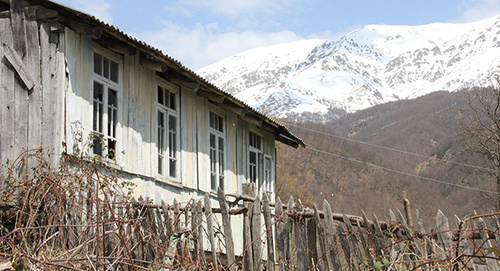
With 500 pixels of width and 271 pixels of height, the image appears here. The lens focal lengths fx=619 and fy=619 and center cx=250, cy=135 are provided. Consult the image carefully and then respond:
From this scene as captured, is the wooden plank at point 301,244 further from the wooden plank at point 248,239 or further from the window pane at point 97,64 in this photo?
the window pane at point 97,64

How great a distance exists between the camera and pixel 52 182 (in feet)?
28.1

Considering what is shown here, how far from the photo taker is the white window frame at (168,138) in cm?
1199

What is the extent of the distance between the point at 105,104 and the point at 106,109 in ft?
0.28

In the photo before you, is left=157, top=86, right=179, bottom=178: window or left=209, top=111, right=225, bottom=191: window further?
left=209, top=111, right=225, bottom=191: window

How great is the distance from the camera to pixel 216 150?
46.2ft

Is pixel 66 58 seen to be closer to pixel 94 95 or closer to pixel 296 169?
pixel 94 95

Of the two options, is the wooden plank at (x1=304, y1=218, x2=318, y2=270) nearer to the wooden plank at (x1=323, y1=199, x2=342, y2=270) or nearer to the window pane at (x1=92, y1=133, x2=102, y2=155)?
the wooden plank at (x1=323, y1=199, x2=342, y2=270)

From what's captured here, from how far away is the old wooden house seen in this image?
369 inches

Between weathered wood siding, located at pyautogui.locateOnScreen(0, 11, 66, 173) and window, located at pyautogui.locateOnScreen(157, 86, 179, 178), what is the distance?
9.23ft

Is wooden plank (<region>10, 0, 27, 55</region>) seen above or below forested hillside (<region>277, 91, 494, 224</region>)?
below

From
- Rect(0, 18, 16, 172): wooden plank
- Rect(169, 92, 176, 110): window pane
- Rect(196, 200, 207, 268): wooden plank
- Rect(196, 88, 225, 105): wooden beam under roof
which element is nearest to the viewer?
Rect(196, 200, 207, 268): wooden plank

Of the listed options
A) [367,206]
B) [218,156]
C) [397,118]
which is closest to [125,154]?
[218,156]

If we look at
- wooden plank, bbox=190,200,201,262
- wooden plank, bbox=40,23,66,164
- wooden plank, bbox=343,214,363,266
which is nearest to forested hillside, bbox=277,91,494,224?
wooden plank, bbox=40,23,66,164

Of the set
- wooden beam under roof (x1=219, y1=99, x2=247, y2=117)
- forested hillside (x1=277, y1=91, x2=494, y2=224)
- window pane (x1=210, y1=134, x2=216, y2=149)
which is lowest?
window pane (x1=210, y1=134, x2=216, y2=149)
